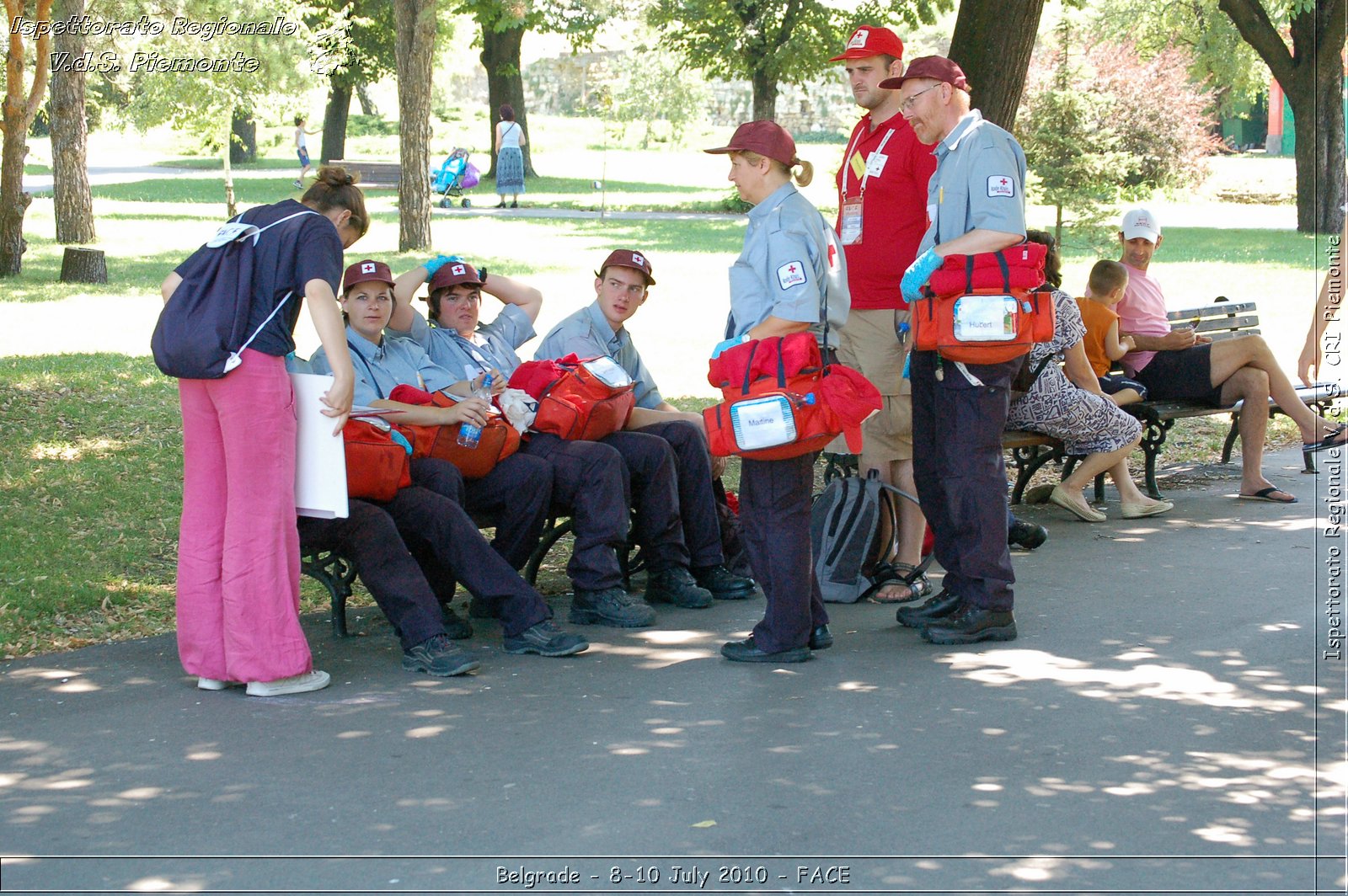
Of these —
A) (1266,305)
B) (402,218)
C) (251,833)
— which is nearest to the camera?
(251,833)

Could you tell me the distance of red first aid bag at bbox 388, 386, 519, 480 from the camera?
228 inches

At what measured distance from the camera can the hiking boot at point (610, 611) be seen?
233 inches

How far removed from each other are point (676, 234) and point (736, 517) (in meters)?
18.3

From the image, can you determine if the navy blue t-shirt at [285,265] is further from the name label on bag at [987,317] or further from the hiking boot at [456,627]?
the name label on bag at [987,317]

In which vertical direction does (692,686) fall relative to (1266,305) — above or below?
below

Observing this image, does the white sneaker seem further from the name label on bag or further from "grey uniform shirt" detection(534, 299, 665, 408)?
the name label on bag

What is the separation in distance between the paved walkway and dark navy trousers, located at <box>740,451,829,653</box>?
0.55 ft

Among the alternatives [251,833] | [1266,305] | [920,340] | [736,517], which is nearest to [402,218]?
[1266,305]

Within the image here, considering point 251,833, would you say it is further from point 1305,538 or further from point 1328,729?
point 1305,538

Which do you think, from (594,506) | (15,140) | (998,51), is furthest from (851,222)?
(15,140)

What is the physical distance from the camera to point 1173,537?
7359 mm

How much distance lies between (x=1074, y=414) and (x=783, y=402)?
2.96m

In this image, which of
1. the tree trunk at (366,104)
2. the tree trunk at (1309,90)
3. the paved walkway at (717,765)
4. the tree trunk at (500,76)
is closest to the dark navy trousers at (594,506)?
the paved walkway at (717,765)

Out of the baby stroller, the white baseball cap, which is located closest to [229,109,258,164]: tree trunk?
the baby stroller
